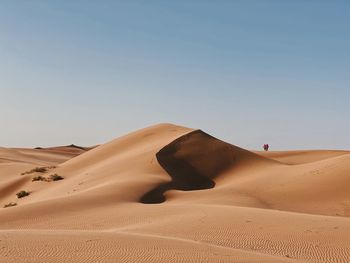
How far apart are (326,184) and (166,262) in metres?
15.7

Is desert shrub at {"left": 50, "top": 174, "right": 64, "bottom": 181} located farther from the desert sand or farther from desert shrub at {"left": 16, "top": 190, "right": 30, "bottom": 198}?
desert shrub at {"left": 16, "top": 190, "right": 30, "bottom": 198}

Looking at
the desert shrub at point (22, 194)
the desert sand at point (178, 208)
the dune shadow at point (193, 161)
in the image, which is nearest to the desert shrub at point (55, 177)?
the desert sand at point (178, 208)

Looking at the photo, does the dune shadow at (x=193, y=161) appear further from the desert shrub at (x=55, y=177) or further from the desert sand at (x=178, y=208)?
the desert shrub at (x=55, y=177)

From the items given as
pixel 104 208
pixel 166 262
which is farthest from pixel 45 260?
pixel 104 208

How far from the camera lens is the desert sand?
7882mm

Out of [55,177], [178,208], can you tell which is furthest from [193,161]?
[178,208]

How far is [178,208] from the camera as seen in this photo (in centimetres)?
1441

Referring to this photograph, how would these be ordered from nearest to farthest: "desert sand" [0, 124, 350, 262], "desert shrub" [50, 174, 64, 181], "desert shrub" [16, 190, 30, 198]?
"desert sand" [0, 124, 350, 262] < "desert shrub" [16, 190, 30, 198] < "desert shrub" [50, 174, 64, 181]

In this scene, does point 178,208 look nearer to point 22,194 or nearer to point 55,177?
point 22,194

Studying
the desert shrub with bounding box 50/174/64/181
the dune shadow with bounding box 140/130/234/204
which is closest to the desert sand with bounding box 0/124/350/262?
the dune shadow with bounding box 140/130/234/204

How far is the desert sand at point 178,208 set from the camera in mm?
7882

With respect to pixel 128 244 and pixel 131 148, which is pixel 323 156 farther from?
pixel 128 244

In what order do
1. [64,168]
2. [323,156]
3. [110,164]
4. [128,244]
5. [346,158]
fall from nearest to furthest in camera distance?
[128,244] → [346,158] → [110,164] → [64,168] → [323,156]

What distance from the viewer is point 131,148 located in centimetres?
3291
